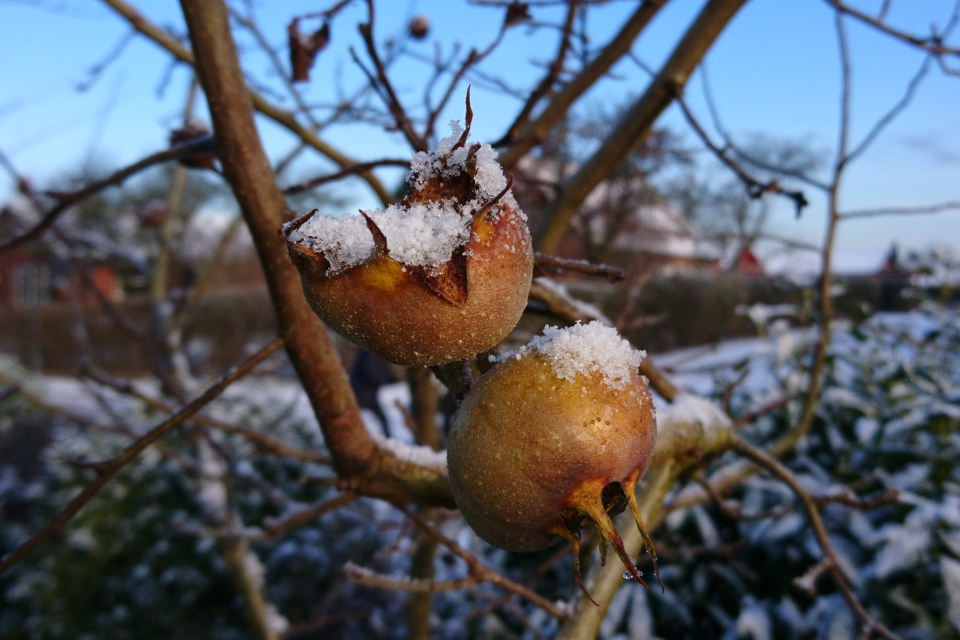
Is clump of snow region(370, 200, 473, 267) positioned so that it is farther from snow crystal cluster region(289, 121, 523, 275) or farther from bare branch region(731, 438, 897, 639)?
bare branch region(731, 438, 897, 639)

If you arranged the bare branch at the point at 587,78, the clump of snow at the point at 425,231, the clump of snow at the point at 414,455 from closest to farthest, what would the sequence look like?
1. the clump of snow at the point at 425,231
2. the clump of snow at the point at 414,455
3. the bare branch at the point at 587,78

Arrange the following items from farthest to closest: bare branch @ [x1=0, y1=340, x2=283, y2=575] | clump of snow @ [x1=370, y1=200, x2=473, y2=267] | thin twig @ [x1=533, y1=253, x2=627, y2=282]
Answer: bare branch @ [x1=0, y1=340, x2=283, y2=575] < thin twig @ [x1=533, y1=253, x2=627, y2=282] < clump of snow @ [x1=370, y1=200, x2=473, y2=267]

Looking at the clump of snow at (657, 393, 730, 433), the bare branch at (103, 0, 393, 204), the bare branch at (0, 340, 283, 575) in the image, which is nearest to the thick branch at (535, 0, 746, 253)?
the bare branch at (103, 0, 393, 204)

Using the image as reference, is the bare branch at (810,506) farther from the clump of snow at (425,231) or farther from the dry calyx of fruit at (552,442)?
the clump of snow at (425,231)

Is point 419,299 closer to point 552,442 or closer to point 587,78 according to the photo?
point 552,442

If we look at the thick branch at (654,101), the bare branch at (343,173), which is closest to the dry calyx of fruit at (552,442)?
the bare branch at (343,173)
